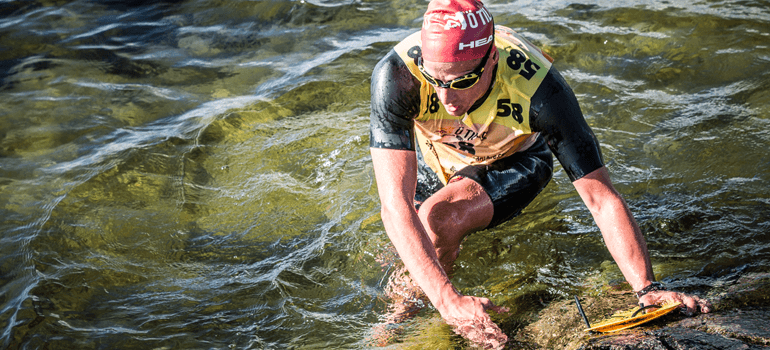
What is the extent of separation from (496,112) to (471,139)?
0.99 ft

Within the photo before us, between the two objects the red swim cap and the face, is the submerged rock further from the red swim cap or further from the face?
the red swim cap

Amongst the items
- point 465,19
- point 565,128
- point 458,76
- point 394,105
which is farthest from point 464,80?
point 565,128

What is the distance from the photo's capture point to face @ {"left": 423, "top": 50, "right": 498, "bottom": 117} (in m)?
2.92

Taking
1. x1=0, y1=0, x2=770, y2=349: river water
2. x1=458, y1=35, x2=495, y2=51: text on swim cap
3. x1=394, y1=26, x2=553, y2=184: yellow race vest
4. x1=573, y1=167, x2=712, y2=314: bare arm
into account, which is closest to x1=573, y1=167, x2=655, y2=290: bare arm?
x1=573, y1=167, x2=712, y2=314: bare arm

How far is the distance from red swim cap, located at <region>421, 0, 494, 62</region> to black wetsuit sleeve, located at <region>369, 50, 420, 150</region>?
0.28 metres

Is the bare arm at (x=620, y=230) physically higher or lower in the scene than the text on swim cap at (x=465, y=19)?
lower

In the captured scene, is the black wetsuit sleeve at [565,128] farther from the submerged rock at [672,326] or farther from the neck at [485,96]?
the submerged rock at [672,326]

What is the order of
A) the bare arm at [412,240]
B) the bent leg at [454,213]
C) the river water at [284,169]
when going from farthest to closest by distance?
the river water at [284,169] < the bent leg at [454,213] < the bare arm at [412,240]

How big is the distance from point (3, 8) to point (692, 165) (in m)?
9.39

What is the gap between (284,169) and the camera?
547 cm

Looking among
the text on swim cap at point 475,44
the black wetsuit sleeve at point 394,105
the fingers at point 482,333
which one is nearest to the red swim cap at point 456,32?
the text on swim cap at point 475,44

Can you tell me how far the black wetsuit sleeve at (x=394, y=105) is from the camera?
3.23m

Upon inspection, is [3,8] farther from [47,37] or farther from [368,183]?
[368,183]

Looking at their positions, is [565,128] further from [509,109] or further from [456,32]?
[456,32]
